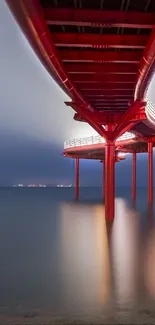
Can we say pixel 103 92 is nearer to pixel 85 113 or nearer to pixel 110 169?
pixel 85 113

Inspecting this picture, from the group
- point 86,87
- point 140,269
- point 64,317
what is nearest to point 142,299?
point 64,317

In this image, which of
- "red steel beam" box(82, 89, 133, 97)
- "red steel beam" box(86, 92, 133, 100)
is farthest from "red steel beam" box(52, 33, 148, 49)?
"red steel beam" box(86, 92, 133, 100)

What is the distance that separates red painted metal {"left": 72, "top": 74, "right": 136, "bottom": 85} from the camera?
9.45 meters

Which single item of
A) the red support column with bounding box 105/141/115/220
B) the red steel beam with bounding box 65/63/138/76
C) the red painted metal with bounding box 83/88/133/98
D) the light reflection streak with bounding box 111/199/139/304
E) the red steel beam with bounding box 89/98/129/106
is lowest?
the light reflection streak with bounding box 111/199/139/304

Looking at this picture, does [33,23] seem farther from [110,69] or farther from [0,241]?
[0,241]

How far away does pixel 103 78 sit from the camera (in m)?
9.52

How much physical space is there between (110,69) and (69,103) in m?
4.67

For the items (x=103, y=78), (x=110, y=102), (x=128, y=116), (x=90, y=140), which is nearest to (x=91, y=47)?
(x=103, y=78)

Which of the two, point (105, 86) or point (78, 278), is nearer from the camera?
point (78, 278)

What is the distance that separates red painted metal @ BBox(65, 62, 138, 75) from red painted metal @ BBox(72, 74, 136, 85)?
715 mm

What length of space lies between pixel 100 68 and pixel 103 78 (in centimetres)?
93

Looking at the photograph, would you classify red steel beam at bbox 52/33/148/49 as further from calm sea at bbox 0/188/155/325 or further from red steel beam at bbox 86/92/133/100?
red steel beam at bbox 86/92/133/100

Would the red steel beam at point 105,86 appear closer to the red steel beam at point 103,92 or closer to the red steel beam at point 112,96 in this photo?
the red steel beam at point 103,92

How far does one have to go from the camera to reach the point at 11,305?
6129 mm
